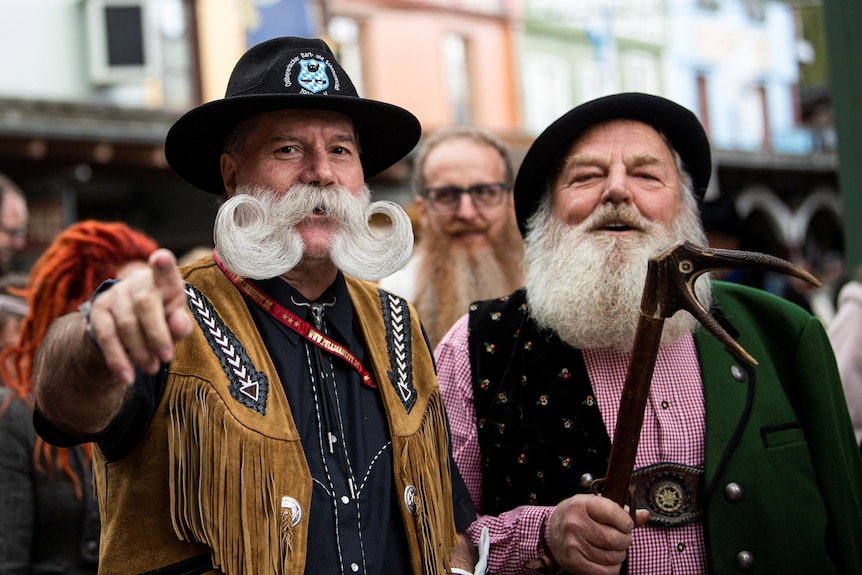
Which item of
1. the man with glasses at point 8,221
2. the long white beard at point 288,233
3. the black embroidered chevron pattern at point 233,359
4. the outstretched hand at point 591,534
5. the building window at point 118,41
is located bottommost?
the outstretched hand at point 591,534

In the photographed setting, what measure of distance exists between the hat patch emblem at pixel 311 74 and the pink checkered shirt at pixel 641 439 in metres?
0.89

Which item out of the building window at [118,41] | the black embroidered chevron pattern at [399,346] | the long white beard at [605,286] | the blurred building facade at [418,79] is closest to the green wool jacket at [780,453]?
the long white beard at [605,286]

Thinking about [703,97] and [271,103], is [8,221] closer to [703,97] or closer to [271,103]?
[271,103]

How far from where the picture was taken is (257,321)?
213 centimetres

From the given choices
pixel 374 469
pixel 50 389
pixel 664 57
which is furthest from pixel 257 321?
pixel 664 57

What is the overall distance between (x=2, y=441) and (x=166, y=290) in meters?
1.71

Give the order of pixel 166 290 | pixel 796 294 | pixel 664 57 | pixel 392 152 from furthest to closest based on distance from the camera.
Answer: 1. pixel 664 57
2. pixel 796 294
3. pixel 392 152
4. pixel 166 290

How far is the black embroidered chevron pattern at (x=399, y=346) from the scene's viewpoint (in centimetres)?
224

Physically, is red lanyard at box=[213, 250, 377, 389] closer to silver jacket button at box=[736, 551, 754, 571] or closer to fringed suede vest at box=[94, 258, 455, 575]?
fringed suede vest at box=[94, 258, 455, 575]

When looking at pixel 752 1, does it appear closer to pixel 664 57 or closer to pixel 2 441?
pixel 664 57

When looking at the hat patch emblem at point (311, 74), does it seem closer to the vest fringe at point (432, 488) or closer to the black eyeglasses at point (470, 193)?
the vest fringe at point (432, 488)

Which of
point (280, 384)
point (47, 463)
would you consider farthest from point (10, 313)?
point (280, 384)

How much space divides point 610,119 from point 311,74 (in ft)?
2.99

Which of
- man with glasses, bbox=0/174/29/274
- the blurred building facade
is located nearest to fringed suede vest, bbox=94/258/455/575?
man with glasses, bbox=0/174/29/274
